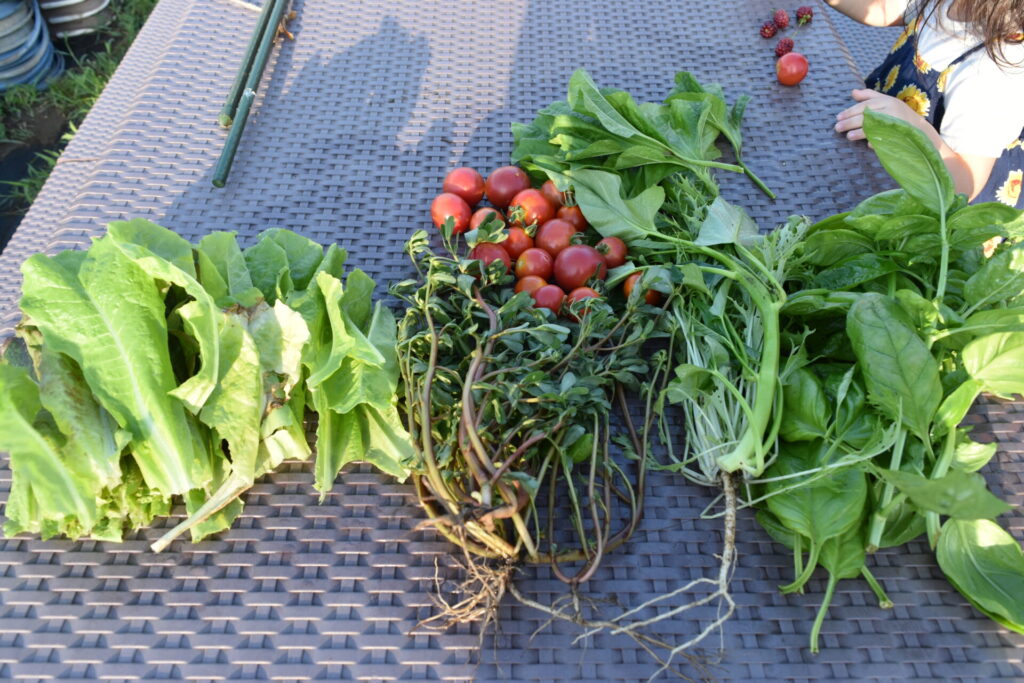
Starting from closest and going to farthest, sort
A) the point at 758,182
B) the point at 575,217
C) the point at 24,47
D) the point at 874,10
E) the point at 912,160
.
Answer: the point at 912,160 < the point at 575,217 < the point at 758,182 < the point at 874,10 < the point at 24,47

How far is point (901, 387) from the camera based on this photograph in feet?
2.58

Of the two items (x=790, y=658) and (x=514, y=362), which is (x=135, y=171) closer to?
(x=514, y=362)

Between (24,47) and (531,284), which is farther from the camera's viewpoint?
(24,47)

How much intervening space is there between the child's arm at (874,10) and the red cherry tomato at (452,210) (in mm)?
1112

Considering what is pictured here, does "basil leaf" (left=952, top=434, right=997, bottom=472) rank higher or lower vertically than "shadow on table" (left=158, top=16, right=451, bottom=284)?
lower

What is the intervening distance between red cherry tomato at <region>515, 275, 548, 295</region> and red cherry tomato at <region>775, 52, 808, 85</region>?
801mm

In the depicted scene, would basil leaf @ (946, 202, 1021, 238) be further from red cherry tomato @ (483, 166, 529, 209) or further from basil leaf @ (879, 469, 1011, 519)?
red cherry tomato @ (483, 166, 529, 209)

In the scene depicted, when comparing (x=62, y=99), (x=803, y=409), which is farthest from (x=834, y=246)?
(x=62, y=99)

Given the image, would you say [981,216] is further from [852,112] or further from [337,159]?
[337,159]

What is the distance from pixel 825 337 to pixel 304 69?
3.83ft

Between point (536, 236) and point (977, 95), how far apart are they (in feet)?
2.77

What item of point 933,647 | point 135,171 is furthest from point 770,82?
point 135,171

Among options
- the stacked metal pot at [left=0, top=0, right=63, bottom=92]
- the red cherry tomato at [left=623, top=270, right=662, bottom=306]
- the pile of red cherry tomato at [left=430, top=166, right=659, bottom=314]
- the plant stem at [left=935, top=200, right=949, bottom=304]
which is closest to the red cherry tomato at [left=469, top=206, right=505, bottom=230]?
the pile of red cherry tomato at [left=430, top=166, right=659, bottom=314]

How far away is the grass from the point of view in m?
1.77
